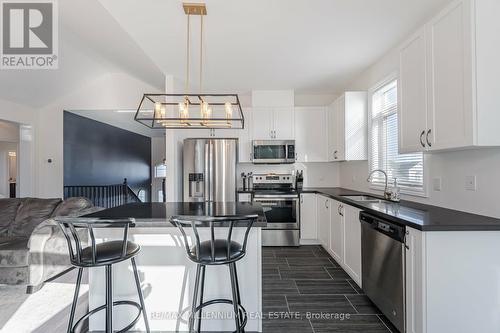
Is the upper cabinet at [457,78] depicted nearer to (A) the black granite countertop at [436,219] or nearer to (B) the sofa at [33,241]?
(A) the black granite countertop at [436,219]

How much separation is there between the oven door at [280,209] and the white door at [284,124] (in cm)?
111

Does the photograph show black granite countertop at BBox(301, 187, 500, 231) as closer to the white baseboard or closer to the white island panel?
the white island panel

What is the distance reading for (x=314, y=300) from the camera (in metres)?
2.46

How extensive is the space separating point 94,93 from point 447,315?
6444 millimetres

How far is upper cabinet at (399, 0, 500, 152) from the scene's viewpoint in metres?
1.62

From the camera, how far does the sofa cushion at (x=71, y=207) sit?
3.18 m

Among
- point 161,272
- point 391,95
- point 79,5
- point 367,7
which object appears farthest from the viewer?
point 391,95

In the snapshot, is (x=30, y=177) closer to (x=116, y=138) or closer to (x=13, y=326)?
(x=116, y=138)

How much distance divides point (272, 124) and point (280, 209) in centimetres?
150

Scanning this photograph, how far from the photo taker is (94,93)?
5.35m

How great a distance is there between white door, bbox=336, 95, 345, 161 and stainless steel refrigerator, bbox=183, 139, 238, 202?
1706 mm

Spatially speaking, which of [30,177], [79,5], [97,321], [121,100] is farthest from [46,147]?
[97,321]

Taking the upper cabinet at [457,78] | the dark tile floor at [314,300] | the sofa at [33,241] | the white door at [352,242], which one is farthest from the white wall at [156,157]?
the upper cabinet at [457,78]

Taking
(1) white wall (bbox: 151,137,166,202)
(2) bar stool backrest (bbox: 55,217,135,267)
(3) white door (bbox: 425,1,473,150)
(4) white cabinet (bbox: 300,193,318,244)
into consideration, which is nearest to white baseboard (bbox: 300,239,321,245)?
(4) white cabinet (bbox: 300,193,318,244)
